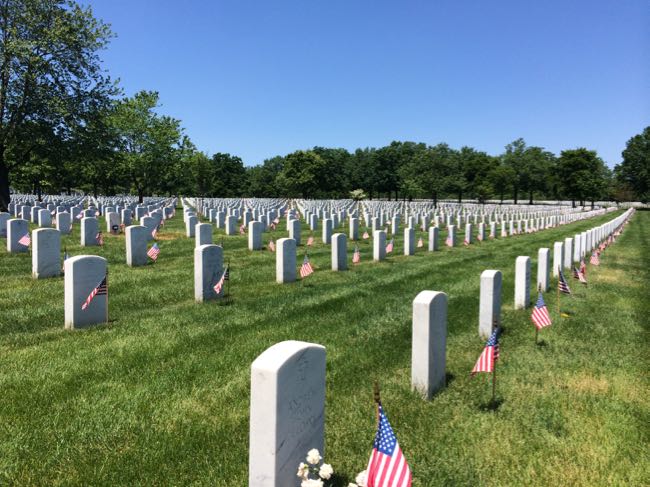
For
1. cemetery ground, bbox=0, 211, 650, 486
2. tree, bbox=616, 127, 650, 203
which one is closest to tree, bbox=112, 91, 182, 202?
cemetery ground, bbox=0, 211, 650, 486

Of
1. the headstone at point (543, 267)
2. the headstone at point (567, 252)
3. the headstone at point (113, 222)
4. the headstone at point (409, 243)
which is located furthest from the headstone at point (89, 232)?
the headstone at point (567, 252)

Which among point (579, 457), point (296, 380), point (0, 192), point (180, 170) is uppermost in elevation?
point (180, 170)

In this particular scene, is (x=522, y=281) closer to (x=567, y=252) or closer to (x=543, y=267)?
(x=543, y=267)

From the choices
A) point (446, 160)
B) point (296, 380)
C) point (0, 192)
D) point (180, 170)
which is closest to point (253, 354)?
point (296, 380)

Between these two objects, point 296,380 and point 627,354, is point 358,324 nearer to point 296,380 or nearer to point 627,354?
point 627,354

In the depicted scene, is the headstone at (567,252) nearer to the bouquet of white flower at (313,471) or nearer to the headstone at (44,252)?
the bouquet of white flower at (313,471)

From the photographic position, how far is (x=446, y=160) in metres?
59.7

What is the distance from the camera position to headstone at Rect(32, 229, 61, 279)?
33.1 feet

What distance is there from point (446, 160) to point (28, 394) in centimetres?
5970

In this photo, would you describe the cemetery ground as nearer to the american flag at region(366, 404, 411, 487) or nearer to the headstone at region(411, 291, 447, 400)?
the headstone at region(411, 291, 447, 400)

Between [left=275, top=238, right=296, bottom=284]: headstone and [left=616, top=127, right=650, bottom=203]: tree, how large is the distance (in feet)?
281

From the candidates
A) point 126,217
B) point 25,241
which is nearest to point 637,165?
point 126,217

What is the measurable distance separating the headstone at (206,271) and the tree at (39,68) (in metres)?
22.0

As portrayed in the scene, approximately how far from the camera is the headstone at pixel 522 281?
8.83m
